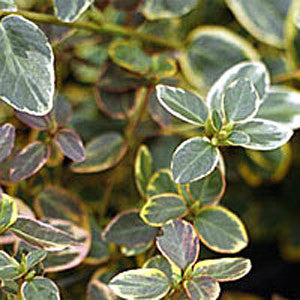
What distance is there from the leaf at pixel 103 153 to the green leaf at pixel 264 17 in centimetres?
30

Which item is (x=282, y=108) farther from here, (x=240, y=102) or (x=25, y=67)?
(x=25, y=67)

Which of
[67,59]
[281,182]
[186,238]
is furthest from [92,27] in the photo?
[281,182]

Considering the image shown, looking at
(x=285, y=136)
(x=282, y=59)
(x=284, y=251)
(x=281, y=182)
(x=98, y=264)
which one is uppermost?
(x=285, y=136)

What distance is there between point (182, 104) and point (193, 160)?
77mm

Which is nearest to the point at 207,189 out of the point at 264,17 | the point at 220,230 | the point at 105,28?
the point at 220,230

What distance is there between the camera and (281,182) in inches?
52.4

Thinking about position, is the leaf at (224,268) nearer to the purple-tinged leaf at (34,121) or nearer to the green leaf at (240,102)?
the green leaf at (240,102)

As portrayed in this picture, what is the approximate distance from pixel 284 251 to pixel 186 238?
2.31ft

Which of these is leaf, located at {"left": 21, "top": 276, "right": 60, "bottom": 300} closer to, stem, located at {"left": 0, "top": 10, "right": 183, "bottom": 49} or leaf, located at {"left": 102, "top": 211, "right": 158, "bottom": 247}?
leaf, located at {"left": 102, "top": 211, "right": 158, "bottom": 247}

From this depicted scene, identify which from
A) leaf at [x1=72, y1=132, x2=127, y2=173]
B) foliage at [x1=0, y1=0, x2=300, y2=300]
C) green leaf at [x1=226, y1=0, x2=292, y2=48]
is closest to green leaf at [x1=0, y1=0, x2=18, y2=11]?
foliage at [x1=0, y1=0, x2=300, y2=300]

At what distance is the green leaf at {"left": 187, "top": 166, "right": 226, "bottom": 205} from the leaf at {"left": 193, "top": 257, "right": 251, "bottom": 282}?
0.12 meters

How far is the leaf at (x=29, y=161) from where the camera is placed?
2.47 ft

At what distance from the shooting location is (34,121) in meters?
0.79

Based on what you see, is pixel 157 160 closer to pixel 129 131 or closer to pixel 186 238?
pixel 129 131
